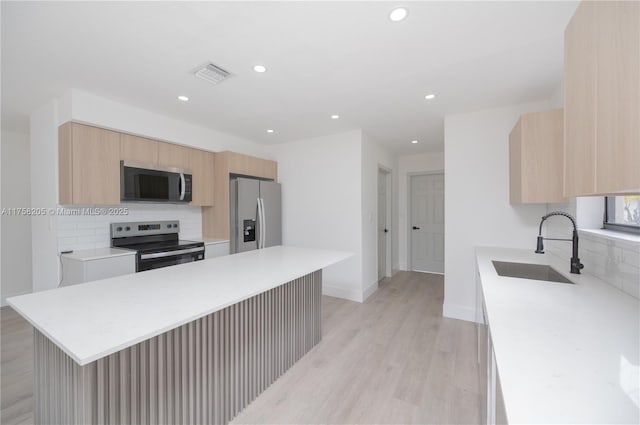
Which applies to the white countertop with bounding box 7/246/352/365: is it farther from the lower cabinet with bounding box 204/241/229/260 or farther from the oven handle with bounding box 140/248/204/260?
the lower cabinet with bounding box 204/241/229/260

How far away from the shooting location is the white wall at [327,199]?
3936 mm

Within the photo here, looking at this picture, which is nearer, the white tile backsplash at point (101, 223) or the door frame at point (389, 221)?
the white tile backsplash at point (101, 223)

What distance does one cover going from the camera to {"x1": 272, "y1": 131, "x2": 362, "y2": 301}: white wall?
3.94 metres

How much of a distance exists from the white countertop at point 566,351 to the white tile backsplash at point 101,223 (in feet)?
12.7

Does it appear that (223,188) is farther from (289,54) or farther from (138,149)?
(289,54)

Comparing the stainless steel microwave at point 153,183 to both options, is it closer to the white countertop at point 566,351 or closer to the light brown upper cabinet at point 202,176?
the light brown upper cabinet at point 202,176

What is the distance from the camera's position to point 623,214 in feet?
5.70

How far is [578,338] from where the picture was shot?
91 centimetres

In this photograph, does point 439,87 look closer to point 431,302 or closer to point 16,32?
point 431,302

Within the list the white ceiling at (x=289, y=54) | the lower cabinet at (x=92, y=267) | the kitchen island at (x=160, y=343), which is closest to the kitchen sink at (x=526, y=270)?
the kitchen island at (x=160, y=343)

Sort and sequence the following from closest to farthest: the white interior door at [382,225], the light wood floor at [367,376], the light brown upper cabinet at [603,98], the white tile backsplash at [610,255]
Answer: the light brown upper cabinet at [603,98] < the white tile backsplash at [610,255] < the light wood floor at [367,376] < the white interior door at [382,225]

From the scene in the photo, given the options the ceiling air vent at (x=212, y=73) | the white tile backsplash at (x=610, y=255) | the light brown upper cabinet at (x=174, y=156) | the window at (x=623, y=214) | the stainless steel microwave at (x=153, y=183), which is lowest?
the white tile backsplash at (x=610, y=255)

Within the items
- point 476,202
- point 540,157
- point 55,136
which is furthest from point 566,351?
point 55,136

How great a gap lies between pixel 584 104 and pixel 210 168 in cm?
398
